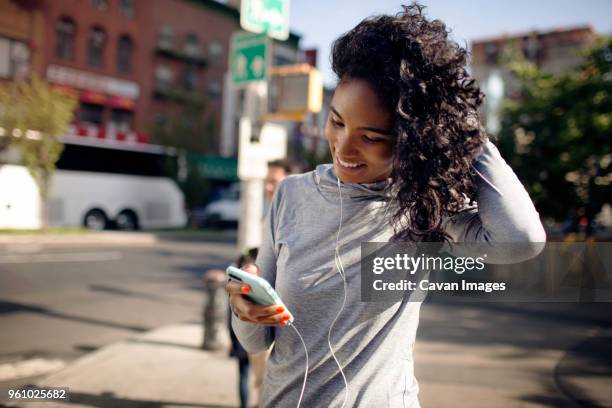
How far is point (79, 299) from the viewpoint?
7074 mm

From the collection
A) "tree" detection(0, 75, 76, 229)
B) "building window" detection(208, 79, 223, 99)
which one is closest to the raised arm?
"tree" detection(0, 75, 76, 229)

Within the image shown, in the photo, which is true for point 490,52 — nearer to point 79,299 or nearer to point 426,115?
point 79,299

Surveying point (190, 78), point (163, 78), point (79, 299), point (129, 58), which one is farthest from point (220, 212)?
point (79, 299)

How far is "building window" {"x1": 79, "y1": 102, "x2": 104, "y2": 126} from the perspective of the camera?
24.6 meters

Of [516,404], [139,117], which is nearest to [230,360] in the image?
[516,404]

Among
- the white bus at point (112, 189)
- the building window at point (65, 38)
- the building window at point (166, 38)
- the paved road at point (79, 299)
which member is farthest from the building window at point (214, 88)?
the paved road at point (79, 299)

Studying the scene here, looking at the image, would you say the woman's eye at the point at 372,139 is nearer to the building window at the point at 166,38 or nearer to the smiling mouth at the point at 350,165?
→ the smiling mouth at the point at 350,165

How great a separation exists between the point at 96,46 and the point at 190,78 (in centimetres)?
611

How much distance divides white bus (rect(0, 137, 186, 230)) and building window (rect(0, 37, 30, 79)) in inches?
175

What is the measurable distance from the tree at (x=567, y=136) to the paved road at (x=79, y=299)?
553cm

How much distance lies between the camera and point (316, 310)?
124cm

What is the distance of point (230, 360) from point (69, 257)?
7.29m

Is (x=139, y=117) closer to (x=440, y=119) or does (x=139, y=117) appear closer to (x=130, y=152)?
(x=130, y=152)

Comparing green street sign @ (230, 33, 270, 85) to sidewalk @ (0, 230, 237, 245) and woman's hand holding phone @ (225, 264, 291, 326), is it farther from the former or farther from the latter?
sidewalk @ (0, 230, 237, 245)
